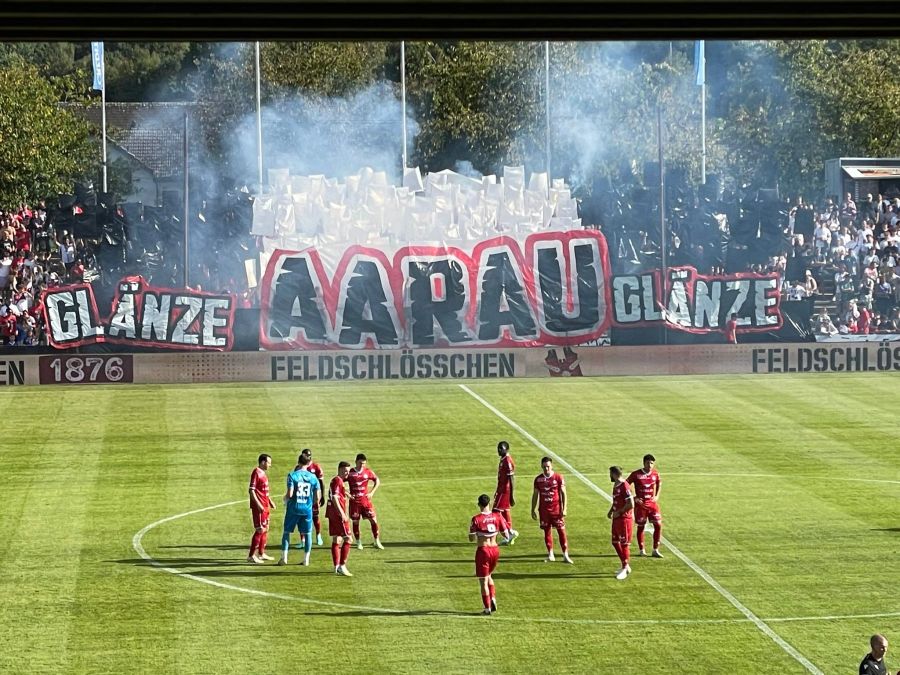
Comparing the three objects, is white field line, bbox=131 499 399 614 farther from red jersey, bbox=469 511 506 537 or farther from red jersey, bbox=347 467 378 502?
red jersey, bbox=347 467 378 502

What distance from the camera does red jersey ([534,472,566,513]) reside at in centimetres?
2514

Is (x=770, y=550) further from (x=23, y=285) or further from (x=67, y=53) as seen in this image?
(x=67, y=53)

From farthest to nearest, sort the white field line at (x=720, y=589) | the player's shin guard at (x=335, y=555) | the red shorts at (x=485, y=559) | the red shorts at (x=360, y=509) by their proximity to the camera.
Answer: the red shorts at (x=360, y=509)
the player's shin guard at (x=335, y=555)
the red shorts at (x=485, y=559)
the white field line at (x=720, y=589)

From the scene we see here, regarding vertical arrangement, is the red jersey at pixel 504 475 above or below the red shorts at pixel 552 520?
above

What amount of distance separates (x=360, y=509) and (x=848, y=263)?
3269cm

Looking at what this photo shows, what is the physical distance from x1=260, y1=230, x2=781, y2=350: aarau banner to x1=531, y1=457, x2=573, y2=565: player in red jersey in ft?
79.5

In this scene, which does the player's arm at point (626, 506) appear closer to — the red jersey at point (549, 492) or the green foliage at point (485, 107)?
the red jersey at point (549, 492)

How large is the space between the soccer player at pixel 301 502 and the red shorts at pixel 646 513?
16.4ft

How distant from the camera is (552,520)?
2522 centimetres

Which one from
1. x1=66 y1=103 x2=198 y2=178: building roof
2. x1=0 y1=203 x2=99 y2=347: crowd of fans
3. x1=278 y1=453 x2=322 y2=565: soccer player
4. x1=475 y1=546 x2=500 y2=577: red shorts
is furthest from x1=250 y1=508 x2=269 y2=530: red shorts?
x1=66 y1=103 x2=198 y2=178: building roof

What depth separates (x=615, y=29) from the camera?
1695 centimetres

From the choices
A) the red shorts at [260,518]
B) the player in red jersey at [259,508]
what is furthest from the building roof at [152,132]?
the red shorts at [260,518]

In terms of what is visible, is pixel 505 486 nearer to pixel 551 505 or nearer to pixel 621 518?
pixel 551 505

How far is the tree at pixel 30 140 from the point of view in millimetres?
63844
